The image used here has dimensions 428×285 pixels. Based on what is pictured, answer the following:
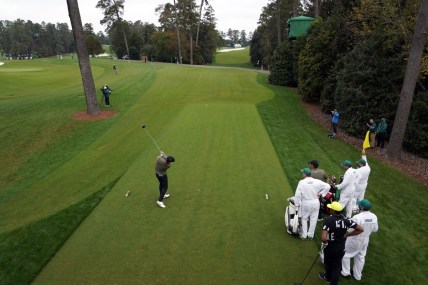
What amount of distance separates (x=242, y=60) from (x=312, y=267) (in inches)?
4411

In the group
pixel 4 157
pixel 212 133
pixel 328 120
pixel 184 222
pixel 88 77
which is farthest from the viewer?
pixel 328 120

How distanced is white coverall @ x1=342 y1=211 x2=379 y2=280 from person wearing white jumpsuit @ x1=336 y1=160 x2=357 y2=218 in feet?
7.65

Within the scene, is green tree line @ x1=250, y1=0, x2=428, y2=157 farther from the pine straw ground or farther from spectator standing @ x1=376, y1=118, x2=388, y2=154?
spectator standing @ x1=376, y1=118, x2=388, y2=154

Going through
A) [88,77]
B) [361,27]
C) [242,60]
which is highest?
[361,27]

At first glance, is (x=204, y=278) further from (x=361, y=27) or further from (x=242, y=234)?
(x=361, y=27)

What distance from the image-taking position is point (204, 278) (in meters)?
7.49

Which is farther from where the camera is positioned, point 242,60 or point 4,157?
point 242,60

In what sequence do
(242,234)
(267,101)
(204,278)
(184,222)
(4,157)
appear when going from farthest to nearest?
(267,101) < (4,157) < (184,222) < (242,234) < (204,278)

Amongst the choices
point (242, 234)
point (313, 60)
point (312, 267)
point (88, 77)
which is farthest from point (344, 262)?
point (313, 60)

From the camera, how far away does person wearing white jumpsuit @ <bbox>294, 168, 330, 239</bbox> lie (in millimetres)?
8771

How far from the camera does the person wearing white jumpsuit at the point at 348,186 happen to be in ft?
32.7

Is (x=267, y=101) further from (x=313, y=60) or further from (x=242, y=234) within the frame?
(x=242, y=234)

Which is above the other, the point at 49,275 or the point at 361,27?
the point at 361,27

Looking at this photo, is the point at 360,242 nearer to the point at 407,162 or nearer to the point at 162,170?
the point at 162,170
